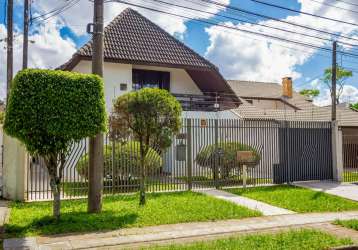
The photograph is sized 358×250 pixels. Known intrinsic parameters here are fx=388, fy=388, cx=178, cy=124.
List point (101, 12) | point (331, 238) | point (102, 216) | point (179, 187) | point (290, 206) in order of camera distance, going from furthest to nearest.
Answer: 1. point (179, 187)
2. point (290, 206)
3. point (101, 12)
4. point (102, 216)
5. point (331, 238)

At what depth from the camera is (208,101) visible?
2027 cm

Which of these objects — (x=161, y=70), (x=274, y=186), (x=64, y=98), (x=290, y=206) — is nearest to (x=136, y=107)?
(x=64, y=98)

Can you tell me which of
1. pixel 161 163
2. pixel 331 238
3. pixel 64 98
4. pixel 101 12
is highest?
pixel 101 12

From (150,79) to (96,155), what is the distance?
11.5 meters

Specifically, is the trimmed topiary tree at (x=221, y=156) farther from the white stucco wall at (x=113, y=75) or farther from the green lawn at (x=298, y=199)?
the white stucco wall at (x=113, y=75)

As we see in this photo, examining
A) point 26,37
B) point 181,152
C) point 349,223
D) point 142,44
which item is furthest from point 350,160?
point 26,37

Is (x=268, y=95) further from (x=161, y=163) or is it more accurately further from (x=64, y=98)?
(x=64, y=98)

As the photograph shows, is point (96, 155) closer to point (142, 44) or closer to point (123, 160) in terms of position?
point (123, 160)

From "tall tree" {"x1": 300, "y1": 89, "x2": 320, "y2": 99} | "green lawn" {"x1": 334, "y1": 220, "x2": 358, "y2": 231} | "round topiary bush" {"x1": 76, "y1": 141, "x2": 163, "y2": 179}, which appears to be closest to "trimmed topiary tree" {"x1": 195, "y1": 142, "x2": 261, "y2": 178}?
"round topiary bush" {"x1": 76, "y1": 141, "x2": 163, "y2": 179}

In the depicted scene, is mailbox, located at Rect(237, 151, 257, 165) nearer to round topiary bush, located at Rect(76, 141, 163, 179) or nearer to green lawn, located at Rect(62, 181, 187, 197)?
green lawn, located at Rect(62, 181, 187, 197)

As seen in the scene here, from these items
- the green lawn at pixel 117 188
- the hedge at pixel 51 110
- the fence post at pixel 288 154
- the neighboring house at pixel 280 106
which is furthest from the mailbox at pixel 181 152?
the neighboring house at pixel 280 106

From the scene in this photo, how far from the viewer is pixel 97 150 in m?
9.04

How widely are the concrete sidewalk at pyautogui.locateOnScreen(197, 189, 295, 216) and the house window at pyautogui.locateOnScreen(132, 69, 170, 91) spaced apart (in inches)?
342

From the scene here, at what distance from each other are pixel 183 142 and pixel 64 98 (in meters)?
6.04
